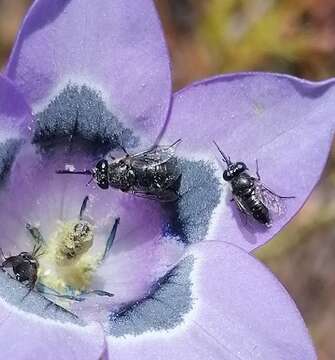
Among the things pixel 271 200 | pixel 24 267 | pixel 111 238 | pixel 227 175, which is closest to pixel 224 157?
pixel 227 175

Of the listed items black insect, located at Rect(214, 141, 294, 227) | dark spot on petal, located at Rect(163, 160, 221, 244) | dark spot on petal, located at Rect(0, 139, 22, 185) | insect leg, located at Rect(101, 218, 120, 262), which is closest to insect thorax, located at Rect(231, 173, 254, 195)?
black insect, located at Rect(214, 141, 294, 227)

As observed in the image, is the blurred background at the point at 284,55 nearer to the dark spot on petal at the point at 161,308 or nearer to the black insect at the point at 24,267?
the dark spot on petal at the point at 161,308

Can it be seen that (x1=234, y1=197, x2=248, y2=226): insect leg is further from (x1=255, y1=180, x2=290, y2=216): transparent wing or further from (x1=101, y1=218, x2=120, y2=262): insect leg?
(x1=101, y1=218, x2=120, y2=262): insect leg

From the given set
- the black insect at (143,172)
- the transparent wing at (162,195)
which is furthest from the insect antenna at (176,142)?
the transparent wing at (162,195)

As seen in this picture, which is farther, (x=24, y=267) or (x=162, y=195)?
(x=162, y=195)

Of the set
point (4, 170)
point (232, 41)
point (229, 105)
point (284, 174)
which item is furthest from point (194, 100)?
point (232, 41)

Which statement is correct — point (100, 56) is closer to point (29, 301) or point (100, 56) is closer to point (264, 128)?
point (264, 128)
